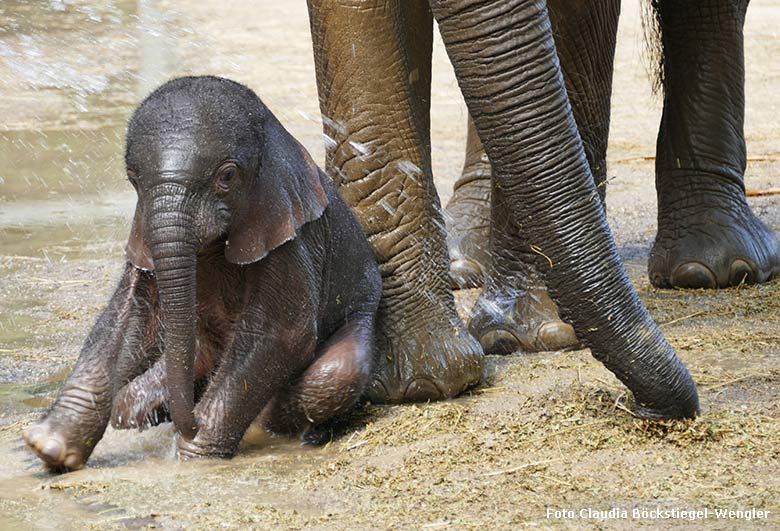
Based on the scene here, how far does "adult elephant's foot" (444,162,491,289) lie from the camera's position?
20.7ft

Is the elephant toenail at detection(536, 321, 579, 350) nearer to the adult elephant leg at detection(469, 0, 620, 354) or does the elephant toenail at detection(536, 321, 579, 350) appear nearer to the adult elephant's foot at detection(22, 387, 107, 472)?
the adult elephant leg at detection(469, 0, 620, 354)

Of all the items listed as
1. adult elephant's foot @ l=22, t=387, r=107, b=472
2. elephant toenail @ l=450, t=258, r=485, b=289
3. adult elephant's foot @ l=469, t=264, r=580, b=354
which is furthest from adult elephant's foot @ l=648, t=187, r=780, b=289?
adult elephant's foot @ l=22, t=387, r=107, b=472

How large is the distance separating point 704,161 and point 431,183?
204cm

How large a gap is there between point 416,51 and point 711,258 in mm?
1996

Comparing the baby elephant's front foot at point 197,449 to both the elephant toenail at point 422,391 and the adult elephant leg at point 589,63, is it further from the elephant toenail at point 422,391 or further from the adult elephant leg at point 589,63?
the adult elephant leg at point 589,63

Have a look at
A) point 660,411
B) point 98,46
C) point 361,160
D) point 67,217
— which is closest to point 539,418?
point 660,411

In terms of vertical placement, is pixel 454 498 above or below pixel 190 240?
below

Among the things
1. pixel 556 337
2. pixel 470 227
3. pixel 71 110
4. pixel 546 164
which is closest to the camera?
pixel 546 164

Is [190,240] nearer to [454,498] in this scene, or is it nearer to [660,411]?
[454,498]

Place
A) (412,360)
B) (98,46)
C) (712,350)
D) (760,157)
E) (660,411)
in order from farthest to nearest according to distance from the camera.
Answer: (98,46) → (760,157) → (712,350) → (412,360) → (660,411)

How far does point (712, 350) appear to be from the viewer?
197 inches

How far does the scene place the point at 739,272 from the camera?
606 cm

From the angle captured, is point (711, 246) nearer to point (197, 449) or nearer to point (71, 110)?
point (197, 449)

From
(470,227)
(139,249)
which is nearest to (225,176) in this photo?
(139,249)
